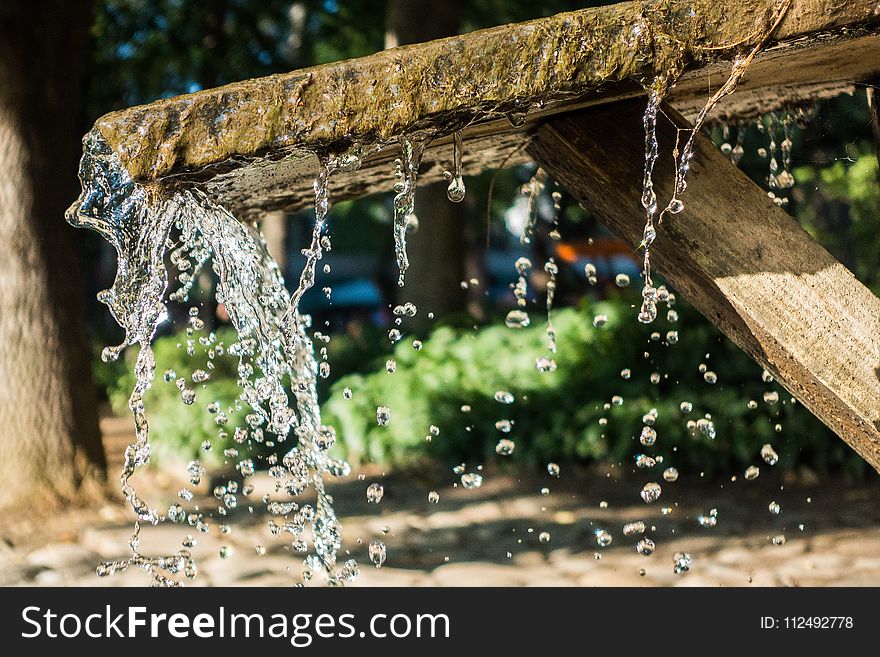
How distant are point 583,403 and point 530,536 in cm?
181

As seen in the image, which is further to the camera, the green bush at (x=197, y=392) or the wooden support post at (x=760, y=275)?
the green bush at (x=197, y=392)

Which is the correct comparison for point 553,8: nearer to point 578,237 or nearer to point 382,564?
point 578,237

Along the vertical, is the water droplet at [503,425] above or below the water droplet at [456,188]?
above

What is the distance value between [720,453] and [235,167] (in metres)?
5.31

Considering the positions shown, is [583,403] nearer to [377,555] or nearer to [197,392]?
[377,555]

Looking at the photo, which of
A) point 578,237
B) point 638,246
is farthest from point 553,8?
point 638,246

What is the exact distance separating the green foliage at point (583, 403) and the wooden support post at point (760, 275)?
15.3 feet

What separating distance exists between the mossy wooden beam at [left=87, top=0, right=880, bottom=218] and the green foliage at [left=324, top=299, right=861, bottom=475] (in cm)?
505

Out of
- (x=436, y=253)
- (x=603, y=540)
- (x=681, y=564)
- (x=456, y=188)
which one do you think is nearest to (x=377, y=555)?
(x=603, y=540)

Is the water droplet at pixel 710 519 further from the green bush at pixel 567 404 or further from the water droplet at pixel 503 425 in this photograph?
the water droplet at pixel 503 425

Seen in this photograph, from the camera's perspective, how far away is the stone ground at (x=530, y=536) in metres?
4.46

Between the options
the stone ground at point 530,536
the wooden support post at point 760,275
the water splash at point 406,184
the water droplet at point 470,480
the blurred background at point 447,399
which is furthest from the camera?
the water droplet at point 470,480

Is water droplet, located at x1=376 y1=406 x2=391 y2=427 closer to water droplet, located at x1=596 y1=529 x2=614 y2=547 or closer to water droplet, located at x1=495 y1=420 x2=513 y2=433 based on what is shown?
water droplet, located at x1=495 y1=420 x2=513 y2=433

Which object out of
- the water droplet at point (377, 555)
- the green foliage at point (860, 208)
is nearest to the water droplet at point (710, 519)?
the water droplet at point (377, 555)
